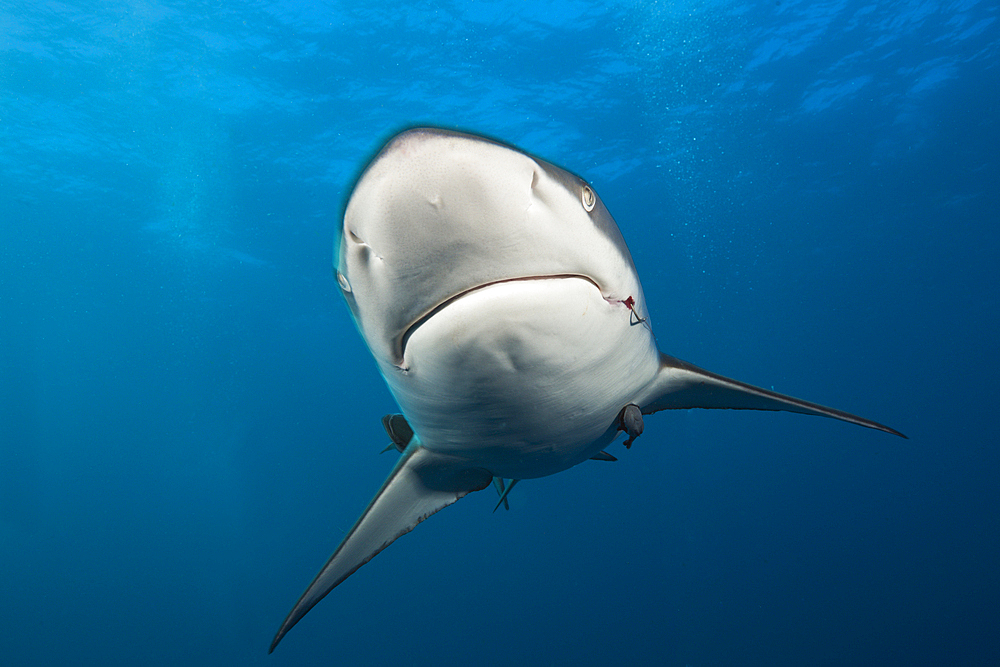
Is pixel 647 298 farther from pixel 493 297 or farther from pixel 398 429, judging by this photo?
pixel 493 297

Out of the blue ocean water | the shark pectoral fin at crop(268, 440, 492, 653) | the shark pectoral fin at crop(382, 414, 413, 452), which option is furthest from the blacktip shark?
the shark pectoral fin at crop(382, 414, 413, 452)

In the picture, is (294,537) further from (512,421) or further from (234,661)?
(512,421)

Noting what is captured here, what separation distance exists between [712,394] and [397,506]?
2039 millimetres

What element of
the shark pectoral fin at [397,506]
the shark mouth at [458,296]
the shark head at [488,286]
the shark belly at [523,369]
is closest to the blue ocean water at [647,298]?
the shark head at [488,286]

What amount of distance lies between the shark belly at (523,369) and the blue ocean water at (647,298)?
0.47 meters

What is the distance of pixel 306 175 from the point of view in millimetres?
19516

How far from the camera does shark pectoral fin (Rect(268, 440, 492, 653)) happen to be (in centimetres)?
286

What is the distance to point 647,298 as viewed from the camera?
3438 cm

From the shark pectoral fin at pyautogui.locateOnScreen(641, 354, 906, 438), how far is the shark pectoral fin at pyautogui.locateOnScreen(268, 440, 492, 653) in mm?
1177

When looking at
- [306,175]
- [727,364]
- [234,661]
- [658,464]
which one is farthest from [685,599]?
[306,175]

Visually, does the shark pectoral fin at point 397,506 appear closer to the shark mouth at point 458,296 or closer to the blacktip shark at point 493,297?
the blacktip shark at point 493,297

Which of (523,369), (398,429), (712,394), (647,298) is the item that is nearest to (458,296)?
(523,369)

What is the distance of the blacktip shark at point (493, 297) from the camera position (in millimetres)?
1057

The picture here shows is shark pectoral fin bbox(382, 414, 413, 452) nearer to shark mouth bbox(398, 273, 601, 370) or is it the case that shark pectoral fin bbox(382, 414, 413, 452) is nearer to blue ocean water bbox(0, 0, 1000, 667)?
shark mouth bbox(398, 273, 601, 370)
